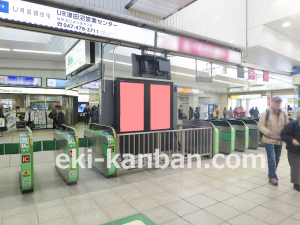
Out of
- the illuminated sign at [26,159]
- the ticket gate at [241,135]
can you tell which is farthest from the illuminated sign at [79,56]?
the ticket gate at [241,135]

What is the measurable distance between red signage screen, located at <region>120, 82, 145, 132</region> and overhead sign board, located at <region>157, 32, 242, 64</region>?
1.23 m

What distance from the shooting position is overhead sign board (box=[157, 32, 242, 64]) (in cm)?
532

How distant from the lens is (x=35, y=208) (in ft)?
9.70

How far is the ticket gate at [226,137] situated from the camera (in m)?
6.05

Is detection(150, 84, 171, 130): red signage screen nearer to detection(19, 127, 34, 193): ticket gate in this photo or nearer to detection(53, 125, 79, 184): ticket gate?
detection(53, 125, 79, 184): ticket gate

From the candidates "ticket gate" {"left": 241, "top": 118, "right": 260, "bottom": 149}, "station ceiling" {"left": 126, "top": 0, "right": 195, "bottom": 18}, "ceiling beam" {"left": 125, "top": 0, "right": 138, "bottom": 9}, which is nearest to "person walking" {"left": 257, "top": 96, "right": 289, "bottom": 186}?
"station ceiling" {"left": 126, "top": 0, "right": 195, "bottom": 18}

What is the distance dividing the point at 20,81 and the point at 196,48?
9716 mm

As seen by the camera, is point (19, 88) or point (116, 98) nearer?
point (116, 98)

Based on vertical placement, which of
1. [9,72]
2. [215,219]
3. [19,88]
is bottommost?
[215,219]

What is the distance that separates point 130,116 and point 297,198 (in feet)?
11.8

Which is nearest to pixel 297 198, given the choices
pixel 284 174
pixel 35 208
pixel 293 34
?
pixel 284 174

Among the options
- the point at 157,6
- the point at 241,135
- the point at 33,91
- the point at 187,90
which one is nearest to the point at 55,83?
the point at 33,91

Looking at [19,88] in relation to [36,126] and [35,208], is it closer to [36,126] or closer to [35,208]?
[36,126]

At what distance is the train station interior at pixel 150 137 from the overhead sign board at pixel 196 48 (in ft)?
0.11
